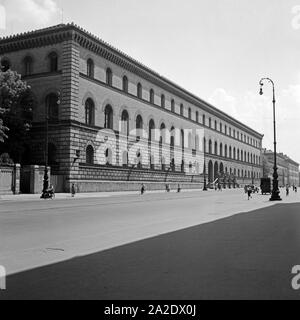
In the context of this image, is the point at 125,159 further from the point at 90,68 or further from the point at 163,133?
the point at 163,133

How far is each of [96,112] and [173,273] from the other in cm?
4004

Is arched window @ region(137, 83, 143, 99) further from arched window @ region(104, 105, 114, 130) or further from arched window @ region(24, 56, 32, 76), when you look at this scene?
arched window @ region(24, 56, 32, 76)

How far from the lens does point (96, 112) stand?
45312 millimetres

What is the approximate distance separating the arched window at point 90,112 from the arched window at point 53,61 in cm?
470

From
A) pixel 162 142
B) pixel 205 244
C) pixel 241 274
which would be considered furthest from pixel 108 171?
pixel 241 274

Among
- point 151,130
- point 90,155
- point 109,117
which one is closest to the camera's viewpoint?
point 90,155

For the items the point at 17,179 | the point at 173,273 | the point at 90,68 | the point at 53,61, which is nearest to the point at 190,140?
the point at 90,68

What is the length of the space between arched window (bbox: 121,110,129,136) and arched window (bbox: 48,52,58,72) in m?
11.0

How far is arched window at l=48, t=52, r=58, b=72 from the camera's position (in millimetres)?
43031

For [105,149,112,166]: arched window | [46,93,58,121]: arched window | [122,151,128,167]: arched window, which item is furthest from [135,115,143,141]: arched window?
[46,93,58,121]: arched window

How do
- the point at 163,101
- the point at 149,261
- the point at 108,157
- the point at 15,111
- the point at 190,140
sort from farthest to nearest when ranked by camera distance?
the point at 190,140 → the point at 163,101 → the point at 108,157 → the point at 15,111 → the point at 149,261

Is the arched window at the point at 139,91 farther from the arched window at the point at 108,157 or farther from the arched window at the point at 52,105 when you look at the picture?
the arched window at the point at 52,105

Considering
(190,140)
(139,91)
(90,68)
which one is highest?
(90,68)

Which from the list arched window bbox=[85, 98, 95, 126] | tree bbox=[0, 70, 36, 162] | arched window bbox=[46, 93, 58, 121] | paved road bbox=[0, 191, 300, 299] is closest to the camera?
paved road bbox=[0, 191, 300, 299]
